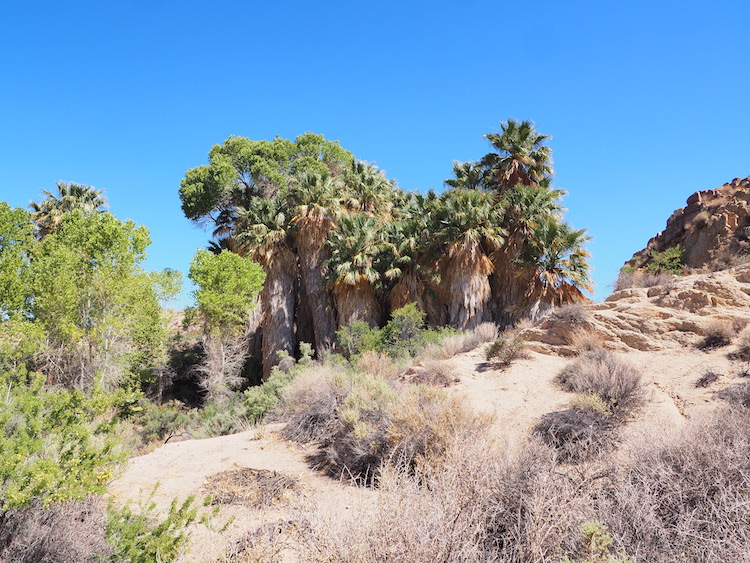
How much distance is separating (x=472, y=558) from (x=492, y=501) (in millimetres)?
1032

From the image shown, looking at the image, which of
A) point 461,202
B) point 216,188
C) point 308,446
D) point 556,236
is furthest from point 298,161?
point 308,446

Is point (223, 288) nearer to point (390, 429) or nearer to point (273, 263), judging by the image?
point (273, 263)

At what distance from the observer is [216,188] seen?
86.3 ft

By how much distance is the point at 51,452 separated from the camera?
13.9 ft

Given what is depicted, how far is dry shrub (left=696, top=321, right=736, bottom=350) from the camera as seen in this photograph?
9.77 meters

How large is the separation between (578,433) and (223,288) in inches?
680

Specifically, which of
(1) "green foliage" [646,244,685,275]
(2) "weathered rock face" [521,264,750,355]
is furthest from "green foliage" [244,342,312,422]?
(1) "green foliage" [646,244,685,275]

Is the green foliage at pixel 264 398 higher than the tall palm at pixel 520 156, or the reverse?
the tall palm at pixel 520 156

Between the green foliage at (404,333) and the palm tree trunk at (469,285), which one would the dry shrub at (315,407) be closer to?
the green foliage at (404,333)

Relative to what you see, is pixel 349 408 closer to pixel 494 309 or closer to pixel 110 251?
pixel 110 251

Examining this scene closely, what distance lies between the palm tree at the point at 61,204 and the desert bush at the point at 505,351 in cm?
2174

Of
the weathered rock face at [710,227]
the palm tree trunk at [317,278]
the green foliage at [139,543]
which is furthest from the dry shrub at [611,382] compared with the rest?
the palm tree trunk at [317,278]

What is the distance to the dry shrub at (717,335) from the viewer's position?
9.77m

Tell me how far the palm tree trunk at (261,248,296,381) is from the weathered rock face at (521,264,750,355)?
14.9 m
